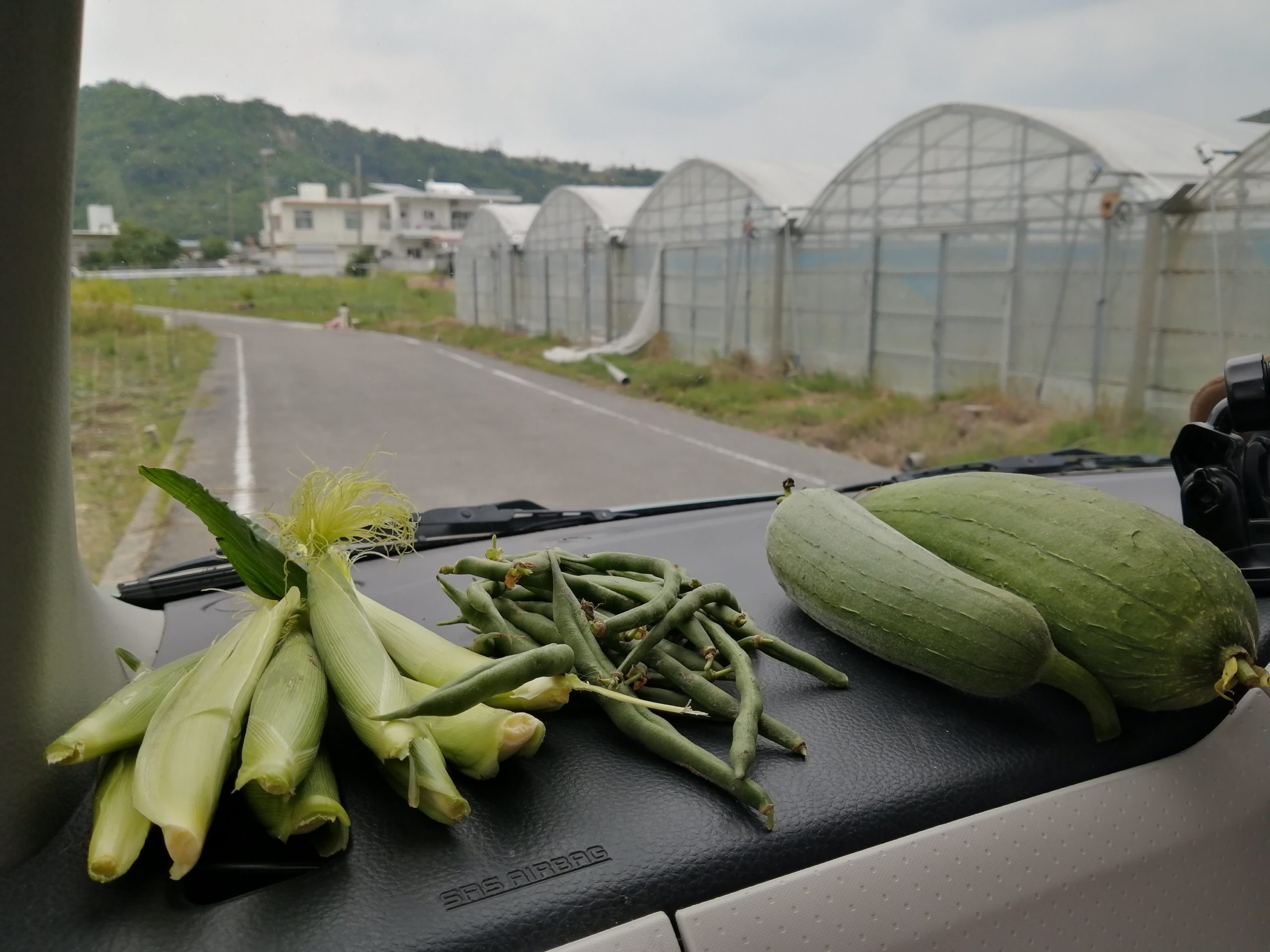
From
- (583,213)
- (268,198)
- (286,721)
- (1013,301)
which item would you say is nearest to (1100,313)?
(1013,301)

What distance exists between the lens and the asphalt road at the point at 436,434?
3.58m

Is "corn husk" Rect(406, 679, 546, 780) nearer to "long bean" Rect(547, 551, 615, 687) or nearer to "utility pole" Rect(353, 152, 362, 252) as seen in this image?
"long bean" Rect(547, 551, 615, 687)

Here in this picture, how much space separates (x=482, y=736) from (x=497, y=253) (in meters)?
16.6

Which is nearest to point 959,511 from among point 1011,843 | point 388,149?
point 1011,843

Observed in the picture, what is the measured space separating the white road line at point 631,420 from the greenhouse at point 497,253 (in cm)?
567

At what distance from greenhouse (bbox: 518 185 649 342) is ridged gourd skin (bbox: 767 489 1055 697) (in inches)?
575

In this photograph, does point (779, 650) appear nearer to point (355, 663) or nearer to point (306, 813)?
point (355, 663)

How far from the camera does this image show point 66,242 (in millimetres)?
1124

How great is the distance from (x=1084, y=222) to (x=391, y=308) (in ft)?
30.4

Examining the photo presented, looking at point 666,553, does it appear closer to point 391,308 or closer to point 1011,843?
point 1011,843

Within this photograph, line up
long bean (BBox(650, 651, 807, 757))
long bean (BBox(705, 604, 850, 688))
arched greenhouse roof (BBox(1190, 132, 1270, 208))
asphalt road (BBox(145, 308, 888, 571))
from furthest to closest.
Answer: arched greenhouse roof (BBox(1190, 132, 1270, 208))
asphalt road (BBox(145, 308, 888, 571))
long bean (BBox(705, 604, 850, 688))
long bean (BBox(650, 651, 807, 757))

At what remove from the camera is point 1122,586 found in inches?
58.5

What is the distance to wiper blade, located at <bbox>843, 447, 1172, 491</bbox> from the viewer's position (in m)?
2.86

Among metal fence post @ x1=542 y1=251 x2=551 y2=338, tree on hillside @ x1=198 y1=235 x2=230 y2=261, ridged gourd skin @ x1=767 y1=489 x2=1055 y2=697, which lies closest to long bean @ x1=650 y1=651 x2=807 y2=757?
ridged gourd skin @ x1=767 y1=489 x2=1055 y2=697
